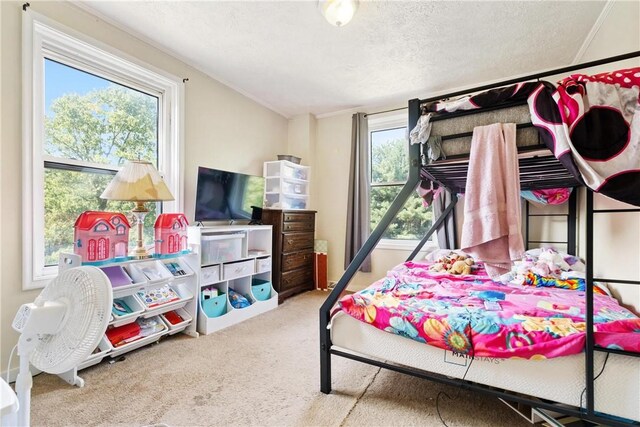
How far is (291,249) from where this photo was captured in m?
3.48

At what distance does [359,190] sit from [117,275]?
2729 millimetres

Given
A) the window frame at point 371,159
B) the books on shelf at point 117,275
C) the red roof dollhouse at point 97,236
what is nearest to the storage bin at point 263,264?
the books on shelf at point 117,275

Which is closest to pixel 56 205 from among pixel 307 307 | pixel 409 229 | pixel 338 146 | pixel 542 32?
pixel 307 307

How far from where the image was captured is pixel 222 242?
267 cm

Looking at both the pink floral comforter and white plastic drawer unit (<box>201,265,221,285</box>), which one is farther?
white plastic drawer unit (<box>201,265,221,285</box>)

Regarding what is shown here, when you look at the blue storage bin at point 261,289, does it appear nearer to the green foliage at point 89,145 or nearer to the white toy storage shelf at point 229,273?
the white toy storage shelf at point 229,273

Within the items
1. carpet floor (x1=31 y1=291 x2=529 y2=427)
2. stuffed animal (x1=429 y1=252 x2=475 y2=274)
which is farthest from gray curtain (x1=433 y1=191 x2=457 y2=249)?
carpet floor (x1=31 y1=291 x2=529 y2=427)

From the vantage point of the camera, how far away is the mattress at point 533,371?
3.49 ft

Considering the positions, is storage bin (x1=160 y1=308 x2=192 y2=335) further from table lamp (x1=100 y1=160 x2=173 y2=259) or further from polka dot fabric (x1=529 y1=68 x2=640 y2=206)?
polka dot fabric (x1=529 y1=68 x2=640 y2=206)

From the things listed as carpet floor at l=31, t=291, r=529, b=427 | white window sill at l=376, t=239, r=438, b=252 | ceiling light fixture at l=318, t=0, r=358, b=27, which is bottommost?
carpet floor at l=31, t=291, r=529, b=427

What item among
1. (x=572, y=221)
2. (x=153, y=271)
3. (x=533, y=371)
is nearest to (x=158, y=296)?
(x=153, y=271)

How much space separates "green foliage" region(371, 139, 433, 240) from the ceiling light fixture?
80.8 inches

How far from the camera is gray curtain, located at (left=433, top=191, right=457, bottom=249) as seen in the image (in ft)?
10.4

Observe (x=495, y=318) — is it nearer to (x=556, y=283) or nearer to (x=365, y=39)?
(x=556, y=283)
